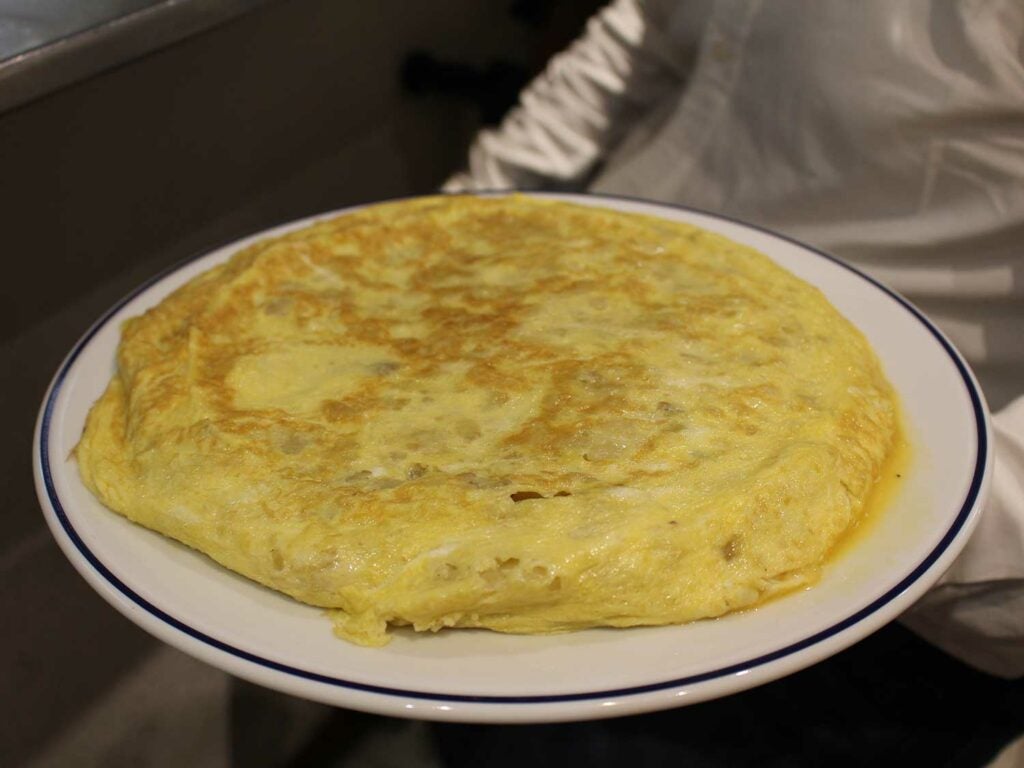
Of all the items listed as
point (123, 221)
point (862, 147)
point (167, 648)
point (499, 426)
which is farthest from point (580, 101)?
point (167, 648)

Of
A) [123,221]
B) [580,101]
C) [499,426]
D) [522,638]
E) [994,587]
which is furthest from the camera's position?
[580,101]

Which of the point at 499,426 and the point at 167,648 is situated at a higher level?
the point at 499,426

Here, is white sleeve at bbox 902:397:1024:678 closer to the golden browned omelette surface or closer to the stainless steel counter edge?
the golden browned omelette surface

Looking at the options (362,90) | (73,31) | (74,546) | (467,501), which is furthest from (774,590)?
(362,90)

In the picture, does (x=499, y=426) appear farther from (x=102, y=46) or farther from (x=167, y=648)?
(x=167, y=648)

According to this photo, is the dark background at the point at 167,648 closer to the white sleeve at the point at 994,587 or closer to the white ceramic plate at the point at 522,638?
the white sleeve at the point at 994,587

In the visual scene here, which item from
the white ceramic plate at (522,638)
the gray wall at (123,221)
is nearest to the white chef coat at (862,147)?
the white ceramic plate at (522,638)
